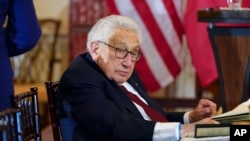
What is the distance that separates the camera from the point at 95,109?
2.12m

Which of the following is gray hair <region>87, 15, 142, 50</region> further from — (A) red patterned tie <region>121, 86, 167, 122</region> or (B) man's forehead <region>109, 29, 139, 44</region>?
(A) red patterned tie <region>121, 86, 167, 122</region>

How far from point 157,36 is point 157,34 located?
0.05 ft

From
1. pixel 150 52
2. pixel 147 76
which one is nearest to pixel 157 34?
pixel 150 52

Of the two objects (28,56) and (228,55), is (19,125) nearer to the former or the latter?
(228,55)

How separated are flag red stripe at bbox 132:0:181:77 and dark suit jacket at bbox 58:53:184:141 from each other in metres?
2.16

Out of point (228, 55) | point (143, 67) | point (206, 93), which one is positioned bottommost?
point (206, 93)

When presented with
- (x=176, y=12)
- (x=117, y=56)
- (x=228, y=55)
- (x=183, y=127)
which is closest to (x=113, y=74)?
(x=117, y=56)

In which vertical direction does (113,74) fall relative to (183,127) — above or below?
above

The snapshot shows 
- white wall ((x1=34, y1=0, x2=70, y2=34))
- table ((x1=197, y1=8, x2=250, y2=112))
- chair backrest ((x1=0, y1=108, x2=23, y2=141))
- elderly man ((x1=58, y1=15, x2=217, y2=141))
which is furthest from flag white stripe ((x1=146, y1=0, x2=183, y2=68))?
chair backrest ((x1=0, y1=108, x2=23, y2=141))

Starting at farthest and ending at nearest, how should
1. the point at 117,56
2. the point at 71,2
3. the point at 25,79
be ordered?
the point at 25,79 → the point at 71,2 → the point at 117,56

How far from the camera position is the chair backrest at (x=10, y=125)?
1638mm

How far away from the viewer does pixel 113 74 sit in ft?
7.50

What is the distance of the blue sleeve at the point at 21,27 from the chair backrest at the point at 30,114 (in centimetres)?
46

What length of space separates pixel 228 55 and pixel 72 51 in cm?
211
